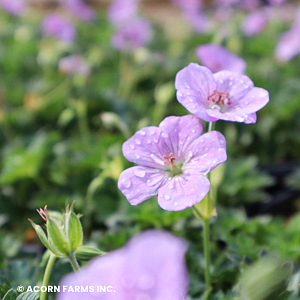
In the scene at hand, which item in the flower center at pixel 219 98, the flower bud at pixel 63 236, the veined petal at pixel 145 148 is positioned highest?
the flower center at pixel 219 98

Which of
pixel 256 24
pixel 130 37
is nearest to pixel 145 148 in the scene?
pixel 130 37

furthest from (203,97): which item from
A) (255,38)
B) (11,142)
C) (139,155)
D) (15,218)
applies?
(255,38)

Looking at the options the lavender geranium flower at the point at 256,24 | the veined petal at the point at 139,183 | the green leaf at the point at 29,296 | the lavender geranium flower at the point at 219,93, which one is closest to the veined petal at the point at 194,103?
the lavender geranium flower at the point at 219,93

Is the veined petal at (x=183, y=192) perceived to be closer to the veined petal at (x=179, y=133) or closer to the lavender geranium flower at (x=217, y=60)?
the veined petal at (x=179, y=133)

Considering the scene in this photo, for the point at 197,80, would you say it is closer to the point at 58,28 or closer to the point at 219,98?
the point at 219,98

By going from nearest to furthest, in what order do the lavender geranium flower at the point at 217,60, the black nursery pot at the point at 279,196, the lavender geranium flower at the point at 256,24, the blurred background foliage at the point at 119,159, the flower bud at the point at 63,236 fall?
the flower bud at the point at 63,236 → the blurred background foliage at the point at 119,159 → the lavender geranium flower at the point at 217,60 → the black nursery pot at the point at 279,196 → the lavender geranium flower at the point at 256,24

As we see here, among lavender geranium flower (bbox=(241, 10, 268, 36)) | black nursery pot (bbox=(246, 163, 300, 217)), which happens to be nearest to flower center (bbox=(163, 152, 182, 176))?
black nursery pot (bbox=(246, 163, 300, 217))

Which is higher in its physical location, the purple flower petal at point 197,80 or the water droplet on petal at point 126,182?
the purple flower petal at point 197,80
